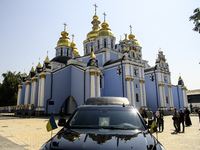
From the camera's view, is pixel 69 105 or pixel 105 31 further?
pixel 105 31

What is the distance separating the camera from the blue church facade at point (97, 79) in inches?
1064

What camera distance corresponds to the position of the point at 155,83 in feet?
119

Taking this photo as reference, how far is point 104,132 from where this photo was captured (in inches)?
124

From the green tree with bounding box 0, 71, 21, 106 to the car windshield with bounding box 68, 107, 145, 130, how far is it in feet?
172

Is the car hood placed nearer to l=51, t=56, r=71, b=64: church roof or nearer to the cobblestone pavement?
the cobblestone pavement

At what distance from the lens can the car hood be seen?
8.47 feet

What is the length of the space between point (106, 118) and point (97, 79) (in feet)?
73.3

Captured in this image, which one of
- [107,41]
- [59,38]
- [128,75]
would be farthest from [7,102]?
[128,75]

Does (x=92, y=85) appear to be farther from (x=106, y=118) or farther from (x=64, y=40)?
(x=106, y=118)

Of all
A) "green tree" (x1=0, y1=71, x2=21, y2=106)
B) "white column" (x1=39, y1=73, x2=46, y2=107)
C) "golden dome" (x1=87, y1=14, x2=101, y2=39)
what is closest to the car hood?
"white column" (x1=39, y1=73, x2=46, y2=107)

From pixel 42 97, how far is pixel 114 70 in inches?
554

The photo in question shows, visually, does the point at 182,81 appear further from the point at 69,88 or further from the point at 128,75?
the point at 69,88

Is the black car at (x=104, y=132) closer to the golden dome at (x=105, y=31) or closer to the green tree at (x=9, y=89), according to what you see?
the golden dome at (x=105, y=31)

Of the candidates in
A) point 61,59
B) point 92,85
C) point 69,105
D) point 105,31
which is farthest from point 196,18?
point 61,59
